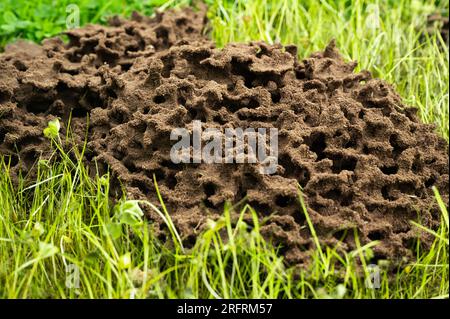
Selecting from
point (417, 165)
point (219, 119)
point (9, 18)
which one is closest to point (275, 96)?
point (219, 119)

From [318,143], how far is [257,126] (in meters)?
0.27

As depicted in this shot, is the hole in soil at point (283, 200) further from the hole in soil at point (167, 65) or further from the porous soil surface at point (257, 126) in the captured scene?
the hole in soil at point (167, 65)

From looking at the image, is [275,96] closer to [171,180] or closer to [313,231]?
[171,180]

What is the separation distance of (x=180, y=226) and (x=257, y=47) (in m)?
1.06

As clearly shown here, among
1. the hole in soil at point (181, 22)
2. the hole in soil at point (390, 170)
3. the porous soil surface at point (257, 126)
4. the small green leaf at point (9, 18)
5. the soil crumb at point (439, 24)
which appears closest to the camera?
the porous soil surface at point (257, 126)

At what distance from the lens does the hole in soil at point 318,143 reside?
2.71m

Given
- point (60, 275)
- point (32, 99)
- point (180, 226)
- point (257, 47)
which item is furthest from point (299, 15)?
point (60, 275)

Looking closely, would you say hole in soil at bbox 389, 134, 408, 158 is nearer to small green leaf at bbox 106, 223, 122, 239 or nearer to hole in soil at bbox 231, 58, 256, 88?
hole in soil at bbox 231, 58, 256, 88

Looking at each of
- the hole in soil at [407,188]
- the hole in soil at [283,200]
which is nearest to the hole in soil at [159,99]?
the hole in soil at [283,200]

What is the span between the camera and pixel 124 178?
103 inches

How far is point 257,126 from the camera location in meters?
2.73

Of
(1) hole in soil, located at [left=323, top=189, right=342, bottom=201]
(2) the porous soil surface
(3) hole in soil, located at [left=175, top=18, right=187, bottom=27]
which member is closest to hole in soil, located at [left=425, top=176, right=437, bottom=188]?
(2) the porous soil surface
